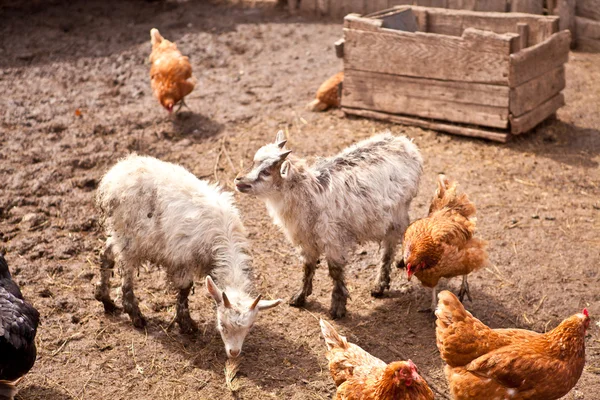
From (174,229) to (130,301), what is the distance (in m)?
0.85

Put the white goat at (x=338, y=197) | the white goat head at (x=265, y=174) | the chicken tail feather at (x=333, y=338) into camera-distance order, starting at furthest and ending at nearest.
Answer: the white goat at (x=338, y=197)
the white goat head at (x=265, y=174)
the chicken tail feather at (x=333, y=338)

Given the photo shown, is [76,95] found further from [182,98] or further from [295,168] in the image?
[295,168]

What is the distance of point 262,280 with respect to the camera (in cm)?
687

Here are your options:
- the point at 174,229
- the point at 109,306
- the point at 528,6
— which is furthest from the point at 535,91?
the point at 109,306

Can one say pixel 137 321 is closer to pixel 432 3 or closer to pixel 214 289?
pixel 214 289

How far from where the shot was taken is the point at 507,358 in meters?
4.68

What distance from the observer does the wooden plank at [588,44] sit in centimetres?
1124

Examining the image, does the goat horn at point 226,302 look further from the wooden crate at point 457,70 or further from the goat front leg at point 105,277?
the wooden crate at point 457,70

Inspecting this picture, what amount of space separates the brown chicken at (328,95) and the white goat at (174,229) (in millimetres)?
4211

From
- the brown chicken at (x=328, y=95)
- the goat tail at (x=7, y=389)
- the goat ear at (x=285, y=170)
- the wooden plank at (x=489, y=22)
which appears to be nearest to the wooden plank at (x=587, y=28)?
the wooden plank at (x=489, y=22)

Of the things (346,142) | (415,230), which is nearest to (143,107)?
(346,142)

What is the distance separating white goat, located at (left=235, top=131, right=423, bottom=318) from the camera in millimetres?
6023

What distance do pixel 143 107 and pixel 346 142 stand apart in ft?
10.4

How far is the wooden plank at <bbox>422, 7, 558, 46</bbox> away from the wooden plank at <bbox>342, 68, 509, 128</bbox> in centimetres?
122
